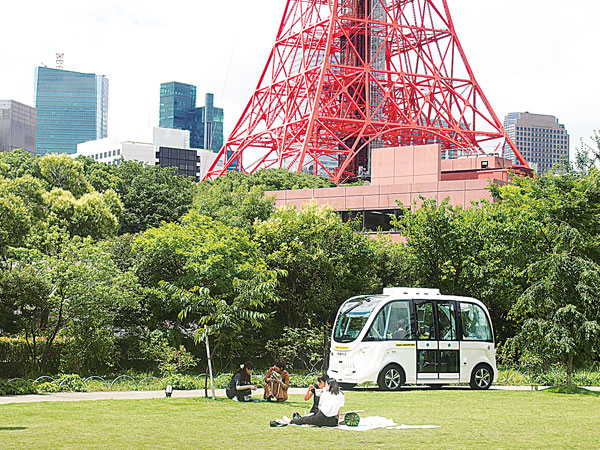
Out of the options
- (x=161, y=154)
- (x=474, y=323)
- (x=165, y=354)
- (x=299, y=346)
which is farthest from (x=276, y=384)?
(x=161, y=154)

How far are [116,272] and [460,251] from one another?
14190mm

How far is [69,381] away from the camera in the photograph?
23000 millimetres

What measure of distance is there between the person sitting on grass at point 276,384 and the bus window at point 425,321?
5.51 meters

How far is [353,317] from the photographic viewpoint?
24.5 meters

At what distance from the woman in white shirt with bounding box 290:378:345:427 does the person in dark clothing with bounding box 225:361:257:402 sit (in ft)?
15.3

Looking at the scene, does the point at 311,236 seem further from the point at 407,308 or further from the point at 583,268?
the point at 583,268

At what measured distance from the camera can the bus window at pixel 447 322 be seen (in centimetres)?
2453

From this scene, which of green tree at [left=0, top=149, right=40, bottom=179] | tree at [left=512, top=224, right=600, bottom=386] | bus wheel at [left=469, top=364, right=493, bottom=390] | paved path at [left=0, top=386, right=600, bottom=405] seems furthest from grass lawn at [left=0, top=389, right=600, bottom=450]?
green tree at [left=0, top=149, right=40, bottom=179]

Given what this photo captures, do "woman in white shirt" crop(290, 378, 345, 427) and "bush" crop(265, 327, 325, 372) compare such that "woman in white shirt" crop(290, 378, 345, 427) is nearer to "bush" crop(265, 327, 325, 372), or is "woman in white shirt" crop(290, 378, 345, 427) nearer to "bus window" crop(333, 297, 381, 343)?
"bus window" crop(333, 297, 381, 343)

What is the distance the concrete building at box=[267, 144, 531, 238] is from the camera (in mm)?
47125

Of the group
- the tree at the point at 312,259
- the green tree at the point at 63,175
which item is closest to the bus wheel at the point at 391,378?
the tree at the point at 312,259

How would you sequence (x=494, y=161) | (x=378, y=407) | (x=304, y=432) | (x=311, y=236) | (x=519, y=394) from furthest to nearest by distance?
(x=494, y=161) < (x=311, y=236) < (x=519, y=394) < (x=378, y=407) < (x=304, y=432)

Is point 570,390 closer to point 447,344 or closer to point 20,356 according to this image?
point 447,344

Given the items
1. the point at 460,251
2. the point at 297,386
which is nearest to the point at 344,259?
the point at 460,251
